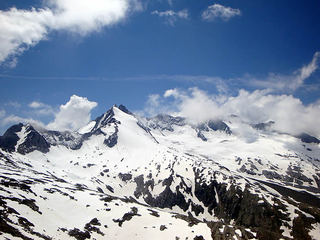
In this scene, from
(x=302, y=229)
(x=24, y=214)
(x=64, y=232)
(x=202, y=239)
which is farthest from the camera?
(x=302, y=229)

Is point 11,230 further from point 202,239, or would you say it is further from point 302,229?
point 302,229

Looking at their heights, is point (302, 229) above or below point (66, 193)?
above

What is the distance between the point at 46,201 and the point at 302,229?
16555cm

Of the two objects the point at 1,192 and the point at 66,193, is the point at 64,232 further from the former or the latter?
the point at 66,193

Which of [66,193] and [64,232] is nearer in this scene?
[64,232]

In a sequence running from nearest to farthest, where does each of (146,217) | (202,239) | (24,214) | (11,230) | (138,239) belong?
1. (11,230)
2. (24,214)
3. (202,239)
4. (138,239)
5. (146,217)

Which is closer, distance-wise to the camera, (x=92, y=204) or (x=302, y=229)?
(x=92, y=204)

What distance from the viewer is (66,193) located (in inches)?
5714

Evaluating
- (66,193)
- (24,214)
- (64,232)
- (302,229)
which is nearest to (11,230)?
(24,214)

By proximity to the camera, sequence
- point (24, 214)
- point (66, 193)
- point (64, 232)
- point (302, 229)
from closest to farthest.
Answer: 1. point (24, 214)
2. point (64, 232)
3. point (66, 193)
4. point (302, 229)

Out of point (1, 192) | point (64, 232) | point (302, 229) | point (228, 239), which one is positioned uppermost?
point (302, 229)

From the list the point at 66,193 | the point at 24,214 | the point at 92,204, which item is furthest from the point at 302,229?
the point at 24,214

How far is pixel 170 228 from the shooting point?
120125mm

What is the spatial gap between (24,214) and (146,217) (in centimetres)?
6170
